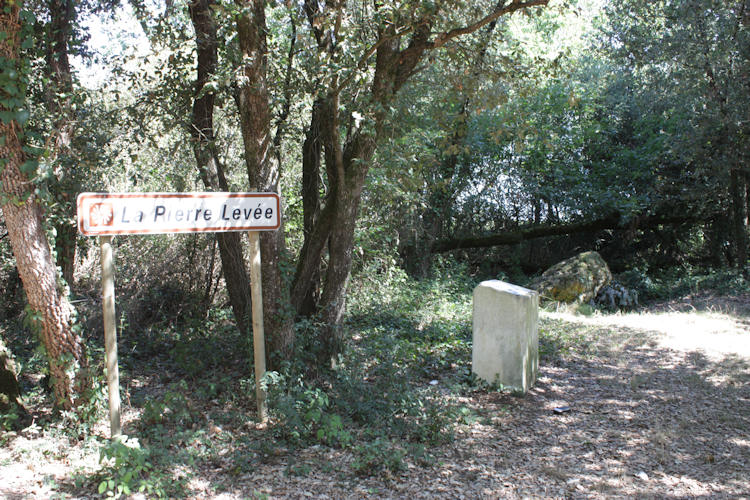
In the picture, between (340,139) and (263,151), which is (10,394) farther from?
(340,139)

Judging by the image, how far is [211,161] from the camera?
6.88 metres

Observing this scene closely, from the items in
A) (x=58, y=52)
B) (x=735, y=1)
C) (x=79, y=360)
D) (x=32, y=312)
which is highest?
(x=735, y=1)

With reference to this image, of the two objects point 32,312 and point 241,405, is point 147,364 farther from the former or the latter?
point 32,312

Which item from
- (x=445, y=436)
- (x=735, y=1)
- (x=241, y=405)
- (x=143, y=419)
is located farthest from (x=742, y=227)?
(x=143, y=419)

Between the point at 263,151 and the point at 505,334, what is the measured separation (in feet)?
10.3

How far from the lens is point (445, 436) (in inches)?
191

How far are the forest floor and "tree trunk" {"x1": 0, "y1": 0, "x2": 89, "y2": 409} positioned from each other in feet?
1.44

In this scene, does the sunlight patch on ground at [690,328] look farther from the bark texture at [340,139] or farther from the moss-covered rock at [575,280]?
the bark texture at [340,139]

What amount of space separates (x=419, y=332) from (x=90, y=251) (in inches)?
205

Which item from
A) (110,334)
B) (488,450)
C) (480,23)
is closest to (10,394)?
(110,334)

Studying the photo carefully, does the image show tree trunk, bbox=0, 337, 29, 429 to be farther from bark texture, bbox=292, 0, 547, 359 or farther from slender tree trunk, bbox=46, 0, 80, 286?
bark texture, bbox=292, 0, 547, 359

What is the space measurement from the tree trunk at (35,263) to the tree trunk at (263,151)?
175 centimetres

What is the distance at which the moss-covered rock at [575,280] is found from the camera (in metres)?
11.8

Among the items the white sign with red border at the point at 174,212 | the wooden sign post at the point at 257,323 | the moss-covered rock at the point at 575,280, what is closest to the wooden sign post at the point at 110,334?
the white sign with red border at the point at 174,212
